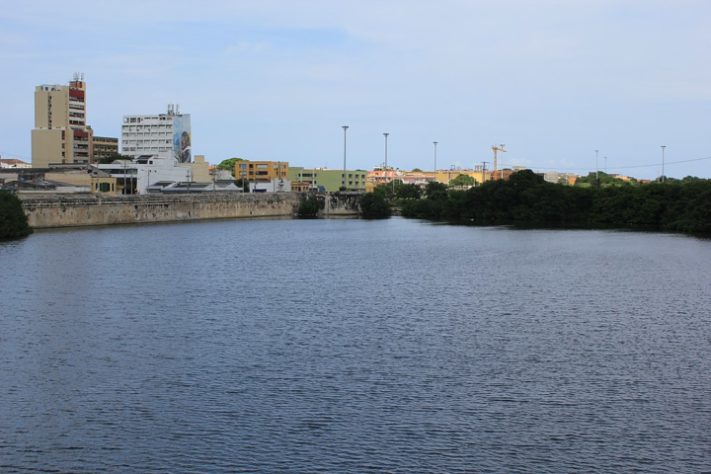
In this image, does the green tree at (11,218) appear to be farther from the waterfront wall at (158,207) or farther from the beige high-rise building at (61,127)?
the beige high-rise building at (61,127)

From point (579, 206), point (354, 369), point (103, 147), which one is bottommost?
point (354, 369)

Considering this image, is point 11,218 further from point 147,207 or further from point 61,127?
point 61,127

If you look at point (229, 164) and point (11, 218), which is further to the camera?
point (229, 164)

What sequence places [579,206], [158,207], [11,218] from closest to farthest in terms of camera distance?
[11,218], [158,207], [579,206]

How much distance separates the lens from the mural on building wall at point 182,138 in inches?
4616

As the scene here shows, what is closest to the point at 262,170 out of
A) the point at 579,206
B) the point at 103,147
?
the point at 103,147

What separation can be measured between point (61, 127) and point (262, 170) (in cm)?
2871

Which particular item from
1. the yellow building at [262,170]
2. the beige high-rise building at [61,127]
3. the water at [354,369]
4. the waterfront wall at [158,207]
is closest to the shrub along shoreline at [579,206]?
the waterfront wall at [158,207]

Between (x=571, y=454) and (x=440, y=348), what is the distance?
24.1ft

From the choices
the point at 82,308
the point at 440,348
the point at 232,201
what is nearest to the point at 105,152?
the point at 232,201

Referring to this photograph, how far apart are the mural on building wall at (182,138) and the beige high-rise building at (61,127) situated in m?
10.9

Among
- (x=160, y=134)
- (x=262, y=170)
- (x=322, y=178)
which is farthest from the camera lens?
(x=322, y=178)

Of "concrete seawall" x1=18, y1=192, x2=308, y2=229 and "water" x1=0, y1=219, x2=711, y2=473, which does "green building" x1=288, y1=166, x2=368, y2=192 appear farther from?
"water" x1=0, y1=219, x2=711, y2=473

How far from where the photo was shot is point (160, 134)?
387 feet
